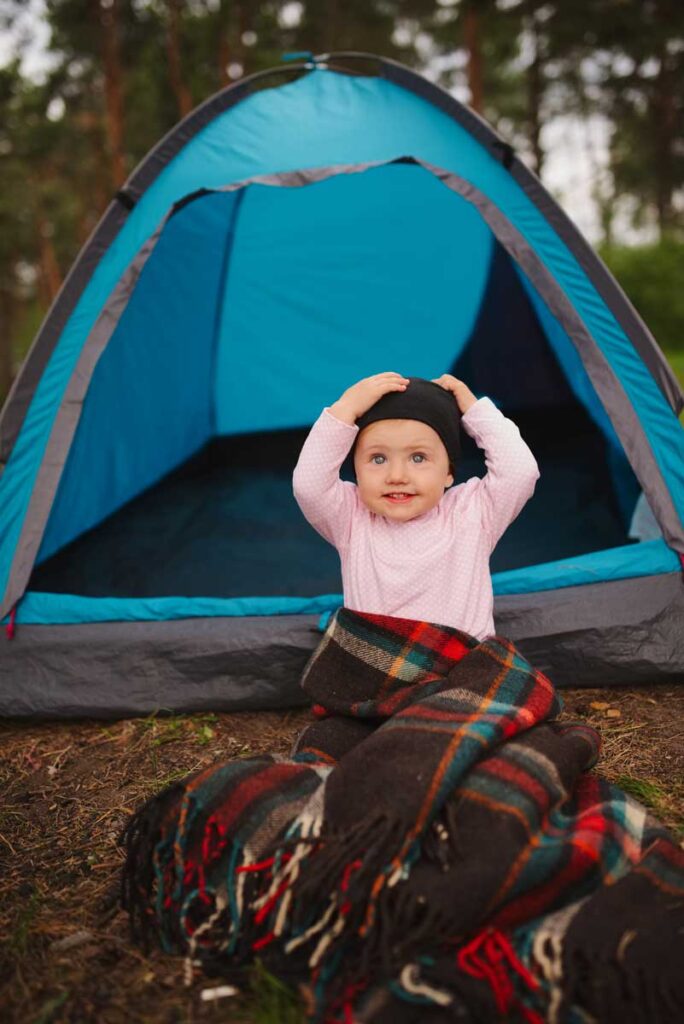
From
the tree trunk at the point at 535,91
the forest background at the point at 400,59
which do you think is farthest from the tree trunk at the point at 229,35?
the tree trunk at the point at 535,91

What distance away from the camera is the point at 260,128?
2938mm

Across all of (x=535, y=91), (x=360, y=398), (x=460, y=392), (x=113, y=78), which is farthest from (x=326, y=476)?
(x=535, y=91)

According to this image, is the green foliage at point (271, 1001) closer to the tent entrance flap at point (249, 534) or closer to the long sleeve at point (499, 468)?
the long sleeve at point (499, 468)

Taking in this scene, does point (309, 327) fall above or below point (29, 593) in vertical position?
above

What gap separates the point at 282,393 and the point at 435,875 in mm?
3565

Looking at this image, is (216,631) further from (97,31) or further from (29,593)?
(97,31)

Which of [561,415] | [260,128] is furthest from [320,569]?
[561,415]

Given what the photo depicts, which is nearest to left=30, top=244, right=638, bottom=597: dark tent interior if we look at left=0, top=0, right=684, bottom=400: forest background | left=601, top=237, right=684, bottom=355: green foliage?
left=0, top=0, right=684, bottom=400: forest background

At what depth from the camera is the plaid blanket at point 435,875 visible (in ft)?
4.04

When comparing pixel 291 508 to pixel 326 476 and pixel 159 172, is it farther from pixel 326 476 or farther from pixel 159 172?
pixel 326 476

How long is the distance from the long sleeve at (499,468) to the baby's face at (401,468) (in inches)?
4.3

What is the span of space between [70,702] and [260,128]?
2.00 meters

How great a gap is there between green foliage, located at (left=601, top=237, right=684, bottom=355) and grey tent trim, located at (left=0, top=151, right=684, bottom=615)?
912 cm

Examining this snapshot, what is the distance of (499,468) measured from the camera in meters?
1.92
